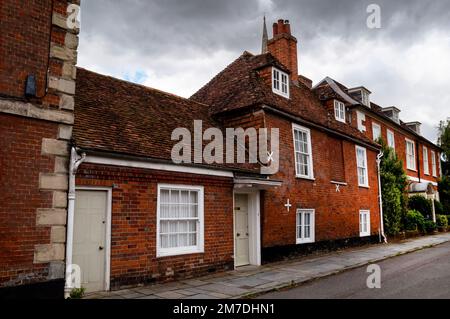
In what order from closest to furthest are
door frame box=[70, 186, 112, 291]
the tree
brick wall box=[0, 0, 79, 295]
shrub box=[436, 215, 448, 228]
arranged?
brick wall box=[0, 0, 79, 295] < door frame box=[70, 186, 112, 291] < the tree < shrub box=[436, 215, 448, 228]

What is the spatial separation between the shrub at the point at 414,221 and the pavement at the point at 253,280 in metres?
8.81

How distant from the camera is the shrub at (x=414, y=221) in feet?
72.5

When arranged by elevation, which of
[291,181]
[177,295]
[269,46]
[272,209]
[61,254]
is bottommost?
[177,295]

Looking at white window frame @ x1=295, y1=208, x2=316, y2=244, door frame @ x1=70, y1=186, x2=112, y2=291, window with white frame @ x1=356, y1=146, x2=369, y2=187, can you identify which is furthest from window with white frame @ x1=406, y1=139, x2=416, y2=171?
door frame @ x1=70, y1=186, x2=112, y2=291

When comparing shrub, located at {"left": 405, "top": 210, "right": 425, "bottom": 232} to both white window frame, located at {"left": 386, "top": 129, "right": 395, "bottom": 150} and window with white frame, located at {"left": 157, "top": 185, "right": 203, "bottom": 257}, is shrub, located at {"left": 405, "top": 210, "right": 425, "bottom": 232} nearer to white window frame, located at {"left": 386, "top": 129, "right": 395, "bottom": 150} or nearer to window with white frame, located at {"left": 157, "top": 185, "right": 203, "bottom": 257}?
white window frame, located at {"left": 386, "top": 129, "right": 395, "bottom": 150}

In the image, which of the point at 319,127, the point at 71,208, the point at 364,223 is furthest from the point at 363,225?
the point at 71,208

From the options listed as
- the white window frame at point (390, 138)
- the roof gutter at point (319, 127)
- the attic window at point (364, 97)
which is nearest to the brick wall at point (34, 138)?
the roof gutter at point (319, 127)

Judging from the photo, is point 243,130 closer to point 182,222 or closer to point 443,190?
point 182,222

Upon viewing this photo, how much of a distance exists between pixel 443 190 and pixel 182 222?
30.5 metres

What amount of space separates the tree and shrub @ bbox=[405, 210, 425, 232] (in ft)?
1.93

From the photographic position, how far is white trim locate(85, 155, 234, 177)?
8.26 meters

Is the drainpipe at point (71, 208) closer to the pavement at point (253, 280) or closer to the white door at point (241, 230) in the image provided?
the pavement at point (253, 280)

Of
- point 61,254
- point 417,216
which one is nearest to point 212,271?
point 61,254
